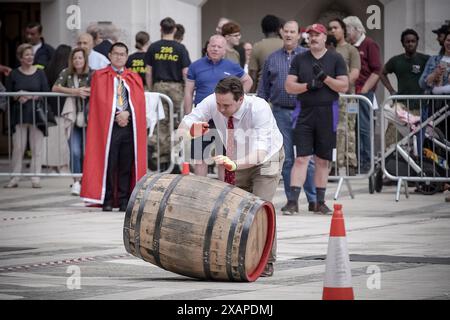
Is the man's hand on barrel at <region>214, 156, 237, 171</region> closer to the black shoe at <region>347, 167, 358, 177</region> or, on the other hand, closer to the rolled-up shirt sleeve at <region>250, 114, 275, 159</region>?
the rolled-up shirt sleeve at <region>250, 114, 275, 159</region>

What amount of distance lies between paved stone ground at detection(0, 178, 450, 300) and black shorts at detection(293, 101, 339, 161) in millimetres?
761

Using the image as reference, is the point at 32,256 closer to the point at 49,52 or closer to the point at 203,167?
the point at 203,167

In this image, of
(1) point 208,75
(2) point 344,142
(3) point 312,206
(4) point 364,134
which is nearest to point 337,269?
(3) point 312,206

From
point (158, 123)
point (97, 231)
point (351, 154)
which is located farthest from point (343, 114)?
point (97, 231)

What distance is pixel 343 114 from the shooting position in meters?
18.5

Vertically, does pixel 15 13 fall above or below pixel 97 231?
above

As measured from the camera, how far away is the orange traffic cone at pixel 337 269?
917cm

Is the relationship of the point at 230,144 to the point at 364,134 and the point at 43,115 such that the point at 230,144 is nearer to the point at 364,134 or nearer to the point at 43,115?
the point at 364,134

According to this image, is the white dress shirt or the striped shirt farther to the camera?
the striped shirt

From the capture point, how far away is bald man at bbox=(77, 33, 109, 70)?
1914 centimetres

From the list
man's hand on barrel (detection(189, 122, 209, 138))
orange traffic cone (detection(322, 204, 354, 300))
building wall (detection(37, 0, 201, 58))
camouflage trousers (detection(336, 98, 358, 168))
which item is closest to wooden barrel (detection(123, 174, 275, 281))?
man's hand on barrel (detection(189, 122, 209, 138))

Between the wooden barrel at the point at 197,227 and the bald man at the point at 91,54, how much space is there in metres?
8.59

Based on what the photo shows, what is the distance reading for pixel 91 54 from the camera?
19.6 metres

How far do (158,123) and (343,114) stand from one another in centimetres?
239
